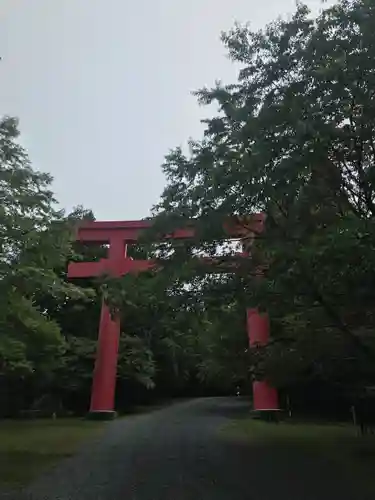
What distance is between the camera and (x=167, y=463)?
8.45m

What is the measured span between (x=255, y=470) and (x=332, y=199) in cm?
397

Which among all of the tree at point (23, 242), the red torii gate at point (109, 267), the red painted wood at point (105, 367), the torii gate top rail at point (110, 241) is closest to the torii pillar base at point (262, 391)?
the red torii gate at point (109, 267)

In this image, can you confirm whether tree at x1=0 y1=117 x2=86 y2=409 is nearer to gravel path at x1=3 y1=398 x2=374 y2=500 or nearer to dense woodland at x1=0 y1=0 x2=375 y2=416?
dense woodland at x1=0 y1=0 x2=375 y2=416

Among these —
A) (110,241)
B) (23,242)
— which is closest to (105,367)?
(110,241)

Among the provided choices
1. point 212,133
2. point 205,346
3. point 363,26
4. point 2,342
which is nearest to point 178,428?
point 205,346

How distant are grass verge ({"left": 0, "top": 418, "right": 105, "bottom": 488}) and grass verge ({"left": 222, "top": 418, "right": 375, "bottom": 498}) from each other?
3769 mm

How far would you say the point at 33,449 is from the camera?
10.3 metres

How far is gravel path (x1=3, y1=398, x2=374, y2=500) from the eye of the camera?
19.7ft

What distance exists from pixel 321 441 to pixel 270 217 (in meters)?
6.27

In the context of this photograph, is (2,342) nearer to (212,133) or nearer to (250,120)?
(212,133)

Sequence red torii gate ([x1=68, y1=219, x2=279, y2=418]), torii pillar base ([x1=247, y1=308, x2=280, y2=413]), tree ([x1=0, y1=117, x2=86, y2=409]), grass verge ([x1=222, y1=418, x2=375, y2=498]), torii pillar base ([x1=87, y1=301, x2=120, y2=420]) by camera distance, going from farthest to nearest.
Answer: red torii gate ([x1=68, y1=219, x2=279, y2=418]) < torii pillar base ([x1=87, y1=301, x2=120, y2=420]) < torii pillar base ([x1=247, y1=308, x2=280, y2=413]) < tree ([x1=0, y1=117, x2=86, y2=409]) < grass verge ([x1=222, y1=418, x2=375, y2=498])

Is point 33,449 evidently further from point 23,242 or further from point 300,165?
point 300,165

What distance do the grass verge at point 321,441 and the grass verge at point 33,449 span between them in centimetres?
377

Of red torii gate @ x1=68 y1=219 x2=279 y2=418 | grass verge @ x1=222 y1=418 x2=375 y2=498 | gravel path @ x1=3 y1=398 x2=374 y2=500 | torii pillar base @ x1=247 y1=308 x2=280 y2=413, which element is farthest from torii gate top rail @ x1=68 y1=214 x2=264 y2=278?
gravel path @ x1=3 y1=398 x2=374 y2=500
